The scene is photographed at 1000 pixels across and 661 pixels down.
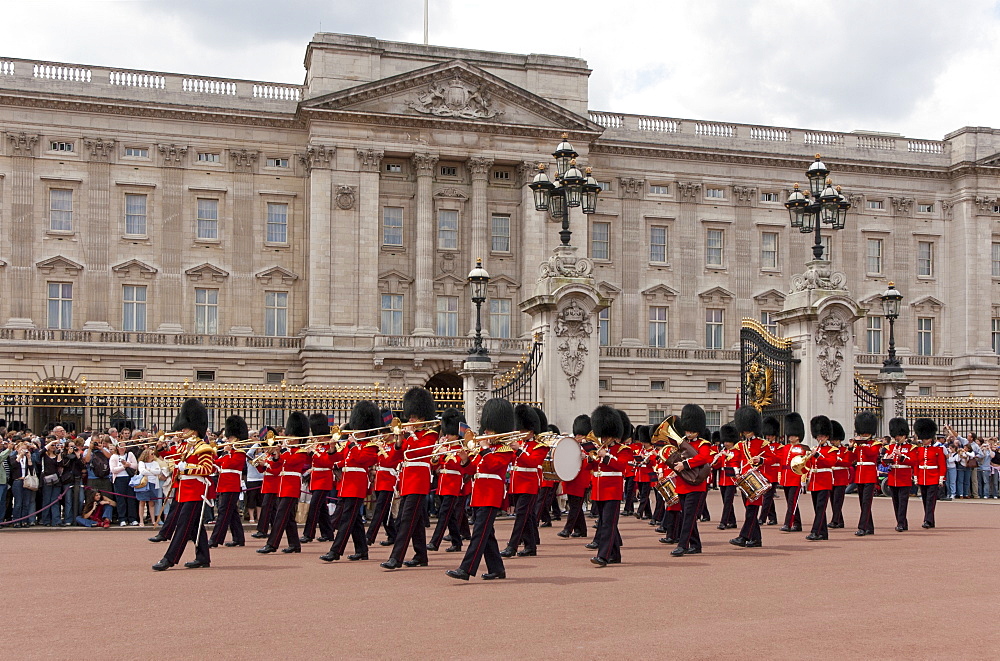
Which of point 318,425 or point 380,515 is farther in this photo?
point 318,425

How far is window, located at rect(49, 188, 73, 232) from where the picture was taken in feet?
137

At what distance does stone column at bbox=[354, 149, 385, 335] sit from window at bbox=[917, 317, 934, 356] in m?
23.3

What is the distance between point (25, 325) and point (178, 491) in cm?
3103

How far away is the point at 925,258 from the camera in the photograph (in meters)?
50.5

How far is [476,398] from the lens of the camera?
2106cm

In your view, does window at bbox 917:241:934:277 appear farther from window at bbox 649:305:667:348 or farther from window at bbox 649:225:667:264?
window at bbox 649:305:667:348

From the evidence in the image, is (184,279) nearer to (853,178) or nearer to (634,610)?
(853,178)

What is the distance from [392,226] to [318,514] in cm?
3099

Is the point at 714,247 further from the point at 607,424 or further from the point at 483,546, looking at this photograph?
the point at 483,546

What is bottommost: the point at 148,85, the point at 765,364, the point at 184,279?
the point at 765,364

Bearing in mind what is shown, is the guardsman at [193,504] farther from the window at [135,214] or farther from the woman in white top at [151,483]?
the window at [135,214]

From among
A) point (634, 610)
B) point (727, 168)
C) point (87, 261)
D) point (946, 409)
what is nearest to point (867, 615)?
point (634, 610)

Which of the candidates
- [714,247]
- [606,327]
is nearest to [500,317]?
[606,327]

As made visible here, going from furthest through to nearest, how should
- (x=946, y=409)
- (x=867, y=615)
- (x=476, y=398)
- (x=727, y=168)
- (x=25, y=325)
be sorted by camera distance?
(x=727, y=168)
(x=25, y=325)
(x=946, y=409)
(x=476, y=398)
(x=867, y=615)
